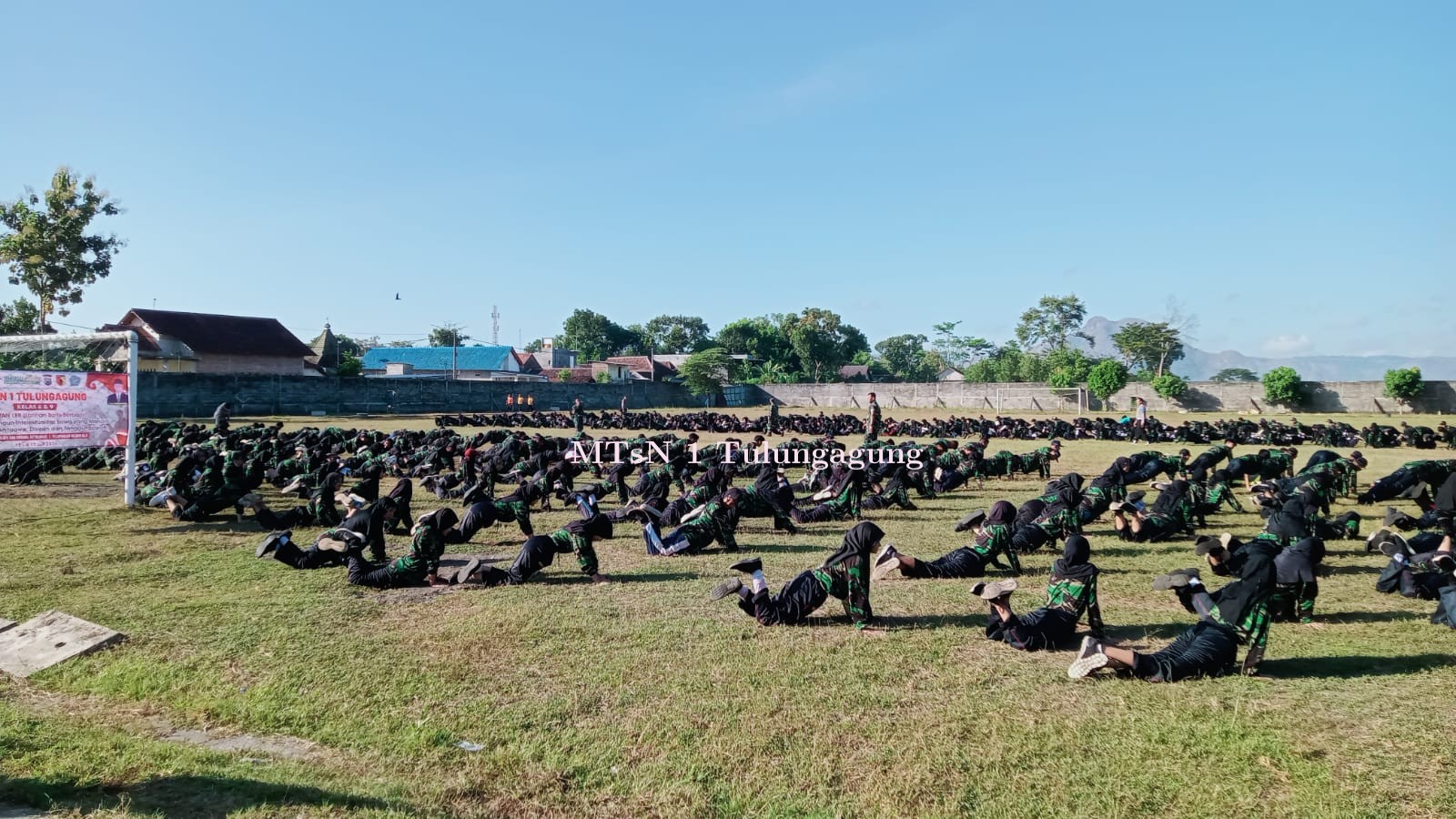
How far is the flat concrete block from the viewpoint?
612 centimetres

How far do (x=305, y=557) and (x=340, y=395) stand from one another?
3737cm

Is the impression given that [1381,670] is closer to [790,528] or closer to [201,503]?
[790,528]

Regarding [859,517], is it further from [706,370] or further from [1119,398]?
[706,370]

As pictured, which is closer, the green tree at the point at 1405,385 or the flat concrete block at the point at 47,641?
the flat concrete block at the point at 47,641

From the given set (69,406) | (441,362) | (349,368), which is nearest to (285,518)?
(69,406)

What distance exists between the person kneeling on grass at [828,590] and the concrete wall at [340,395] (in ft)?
109

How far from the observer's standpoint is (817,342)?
276ft

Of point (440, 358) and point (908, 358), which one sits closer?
point (440, 358)

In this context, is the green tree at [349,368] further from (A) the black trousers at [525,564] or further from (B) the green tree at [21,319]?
(A) the black trousers at [525,564]

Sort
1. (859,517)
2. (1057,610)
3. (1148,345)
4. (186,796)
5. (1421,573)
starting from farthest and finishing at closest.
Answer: (1148,345)
(859,517)
(1421,573)
(1057,610)
(186,796)

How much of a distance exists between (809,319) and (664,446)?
246 feet

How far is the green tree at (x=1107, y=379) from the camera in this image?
148 feet

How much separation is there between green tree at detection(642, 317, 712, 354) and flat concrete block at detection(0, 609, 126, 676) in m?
96.8

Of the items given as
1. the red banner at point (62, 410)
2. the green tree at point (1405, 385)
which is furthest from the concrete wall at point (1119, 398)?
the red banner at point (62, 410)
